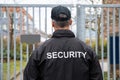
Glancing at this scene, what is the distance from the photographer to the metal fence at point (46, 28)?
6359mm

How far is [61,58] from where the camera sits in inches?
128

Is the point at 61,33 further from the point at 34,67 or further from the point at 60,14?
the point at 34,67

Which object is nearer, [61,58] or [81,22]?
[61,58]

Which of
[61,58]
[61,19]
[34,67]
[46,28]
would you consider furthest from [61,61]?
[46,28]

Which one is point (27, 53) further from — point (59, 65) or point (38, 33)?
point (59, 65)

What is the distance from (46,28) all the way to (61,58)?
3.14 metres

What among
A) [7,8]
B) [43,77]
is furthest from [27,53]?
[43,77]

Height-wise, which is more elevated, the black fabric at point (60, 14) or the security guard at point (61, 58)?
the black fabric at point (60, 14)

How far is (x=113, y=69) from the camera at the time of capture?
6469 millimetres

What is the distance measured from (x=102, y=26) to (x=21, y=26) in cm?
138

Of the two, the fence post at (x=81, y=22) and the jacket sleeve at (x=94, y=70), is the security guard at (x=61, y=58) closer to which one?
the jacket sleeve at (x=94, y=70)

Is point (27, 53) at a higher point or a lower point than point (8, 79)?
higher

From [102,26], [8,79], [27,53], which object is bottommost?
[8,79]

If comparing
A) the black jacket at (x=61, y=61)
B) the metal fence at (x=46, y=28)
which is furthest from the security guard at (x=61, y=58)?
the metal fence at (x=46, y=28)
